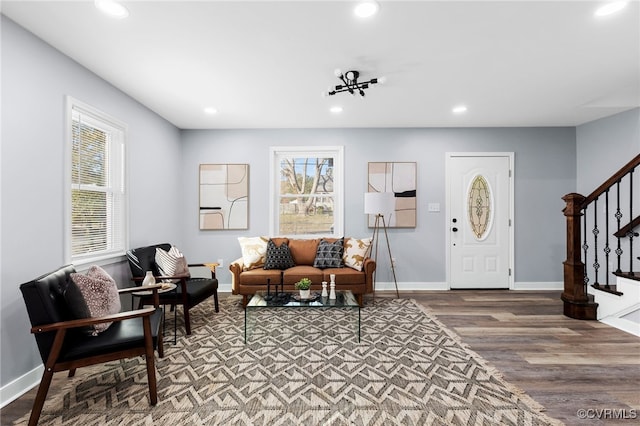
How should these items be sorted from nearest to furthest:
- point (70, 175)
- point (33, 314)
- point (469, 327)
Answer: point (33, 314)
point (70, 175)
point (469, 327)

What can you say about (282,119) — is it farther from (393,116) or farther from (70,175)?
(70,175)

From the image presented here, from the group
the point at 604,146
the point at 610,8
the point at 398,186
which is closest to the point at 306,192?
the point at 398,186

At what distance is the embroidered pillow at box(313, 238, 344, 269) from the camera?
167 inches

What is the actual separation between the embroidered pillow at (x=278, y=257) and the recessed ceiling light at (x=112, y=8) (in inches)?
118

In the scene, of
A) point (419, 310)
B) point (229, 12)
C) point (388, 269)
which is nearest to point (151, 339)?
point (229, 12)

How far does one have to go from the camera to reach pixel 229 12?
6.84 feet

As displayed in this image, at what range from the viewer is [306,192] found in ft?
16.5

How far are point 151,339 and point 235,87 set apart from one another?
259 cm

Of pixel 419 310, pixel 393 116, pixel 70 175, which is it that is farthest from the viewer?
pixel 393 116

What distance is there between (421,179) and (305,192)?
6.25ft

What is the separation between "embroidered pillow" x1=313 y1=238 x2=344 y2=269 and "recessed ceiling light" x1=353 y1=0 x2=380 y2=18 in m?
2.94

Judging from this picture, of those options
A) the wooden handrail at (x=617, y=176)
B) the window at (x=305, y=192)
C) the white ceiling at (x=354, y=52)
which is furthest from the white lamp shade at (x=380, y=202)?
the wooden handrail at (x=617, y=176)

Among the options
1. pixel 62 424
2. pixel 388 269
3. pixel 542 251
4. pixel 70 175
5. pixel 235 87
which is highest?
pixel 235 87

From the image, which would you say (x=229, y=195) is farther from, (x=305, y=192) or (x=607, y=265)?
(x=607, y=265)
